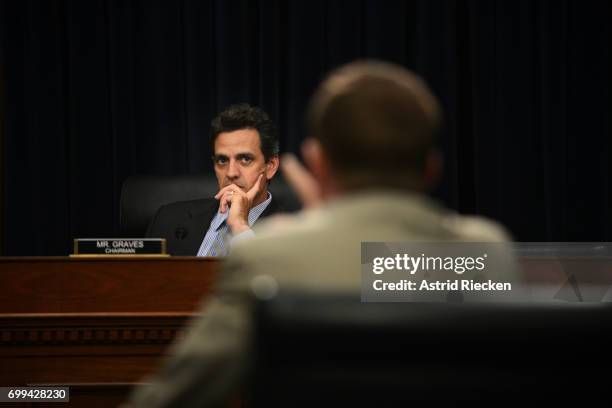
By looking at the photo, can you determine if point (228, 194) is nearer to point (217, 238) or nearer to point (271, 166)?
point (217, 238)

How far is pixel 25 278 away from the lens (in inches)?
97.5

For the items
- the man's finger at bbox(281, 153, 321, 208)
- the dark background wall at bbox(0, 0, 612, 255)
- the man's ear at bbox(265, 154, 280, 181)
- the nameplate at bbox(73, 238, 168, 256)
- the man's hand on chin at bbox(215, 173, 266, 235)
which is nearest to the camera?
the man's finger at bbox(281, 153, 321, 208)

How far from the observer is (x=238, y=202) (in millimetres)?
3336

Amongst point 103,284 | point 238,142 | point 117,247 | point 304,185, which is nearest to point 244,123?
point 238,142

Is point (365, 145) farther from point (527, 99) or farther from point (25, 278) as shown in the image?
point (527, 99)

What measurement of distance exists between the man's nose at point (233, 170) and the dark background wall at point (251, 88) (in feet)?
4.29

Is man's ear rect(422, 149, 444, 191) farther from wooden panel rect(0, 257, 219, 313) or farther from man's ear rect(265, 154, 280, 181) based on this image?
man's ear rect(265, 154, 280, 181)

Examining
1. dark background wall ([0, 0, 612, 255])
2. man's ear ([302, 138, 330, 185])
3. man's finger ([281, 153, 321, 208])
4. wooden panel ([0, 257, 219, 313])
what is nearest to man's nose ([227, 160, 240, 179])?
wooden panel ([0, 257, 219, 313])

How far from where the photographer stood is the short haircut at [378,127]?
0.84 meters

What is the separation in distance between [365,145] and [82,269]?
1787 mm

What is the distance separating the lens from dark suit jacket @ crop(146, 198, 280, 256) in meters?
3.49

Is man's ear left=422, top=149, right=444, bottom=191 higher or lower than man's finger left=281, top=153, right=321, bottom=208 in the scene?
lower

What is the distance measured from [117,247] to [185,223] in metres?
0.95

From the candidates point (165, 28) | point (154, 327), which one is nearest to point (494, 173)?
point (165, 28)
